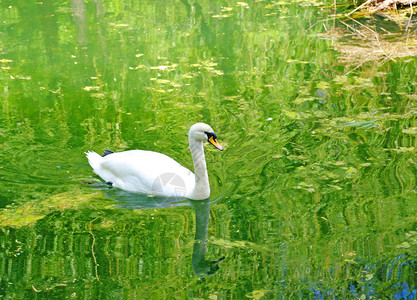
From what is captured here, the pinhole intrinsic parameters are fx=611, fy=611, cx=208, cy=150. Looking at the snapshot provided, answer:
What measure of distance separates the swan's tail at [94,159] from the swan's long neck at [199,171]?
1.20 m

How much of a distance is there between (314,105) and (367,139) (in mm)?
1148

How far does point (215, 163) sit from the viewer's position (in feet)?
21.1

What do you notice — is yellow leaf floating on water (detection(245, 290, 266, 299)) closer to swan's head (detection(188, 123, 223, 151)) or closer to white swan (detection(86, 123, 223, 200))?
white swan (detection(86, 123, 223, 200))

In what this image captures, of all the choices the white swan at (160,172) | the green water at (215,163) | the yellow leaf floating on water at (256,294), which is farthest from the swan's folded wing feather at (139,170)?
the yellow leaf floating on water at (256,294)

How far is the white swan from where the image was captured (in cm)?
569

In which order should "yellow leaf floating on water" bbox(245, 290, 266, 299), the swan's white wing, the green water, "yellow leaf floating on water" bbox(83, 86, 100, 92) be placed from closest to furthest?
"yellow leaf floating on water" bbox(245, 290, 266, 299), the green water, the swan's white wing, "yellow leaf floating on water" bbox(83, 86, 100, 92)

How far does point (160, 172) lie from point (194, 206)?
0.49 m

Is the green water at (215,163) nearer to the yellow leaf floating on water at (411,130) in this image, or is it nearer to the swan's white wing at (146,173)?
the yellow leaf floating on water at (411,130)

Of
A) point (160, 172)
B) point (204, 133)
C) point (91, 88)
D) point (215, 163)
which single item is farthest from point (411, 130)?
point (91, 88)

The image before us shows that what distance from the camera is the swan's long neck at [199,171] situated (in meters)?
5.68

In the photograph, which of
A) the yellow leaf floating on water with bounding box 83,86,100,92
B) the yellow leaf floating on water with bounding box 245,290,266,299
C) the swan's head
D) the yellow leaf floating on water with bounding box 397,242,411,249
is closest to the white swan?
the swan's head

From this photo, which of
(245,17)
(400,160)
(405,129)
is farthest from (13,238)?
(245,17)

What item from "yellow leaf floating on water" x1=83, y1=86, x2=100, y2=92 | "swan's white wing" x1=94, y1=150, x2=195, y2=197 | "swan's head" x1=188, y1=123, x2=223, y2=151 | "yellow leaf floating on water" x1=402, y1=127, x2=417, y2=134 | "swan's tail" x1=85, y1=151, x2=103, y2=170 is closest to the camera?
"swan's head" x1=188, y1=123, x2=223, y2=151

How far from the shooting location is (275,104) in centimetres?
785
